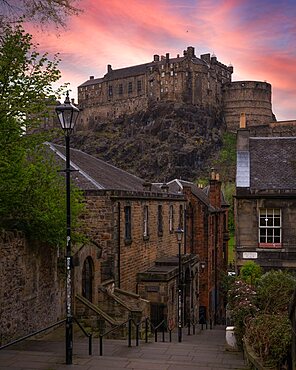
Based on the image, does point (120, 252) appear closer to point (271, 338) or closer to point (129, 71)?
point (271, 338)

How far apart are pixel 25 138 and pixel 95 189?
6978 millimetres

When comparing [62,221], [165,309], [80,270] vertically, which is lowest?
[165,309]

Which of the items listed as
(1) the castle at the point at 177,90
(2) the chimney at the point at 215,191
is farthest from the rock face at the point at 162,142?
(2) the chimney at the point at 215,191

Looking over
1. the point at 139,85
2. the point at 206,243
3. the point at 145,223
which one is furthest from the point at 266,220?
the point at 139,85

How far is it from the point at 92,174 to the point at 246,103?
4315 inches

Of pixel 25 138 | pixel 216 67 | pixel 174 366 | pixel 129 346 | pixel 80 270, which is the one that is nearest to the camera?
pixel 174 366

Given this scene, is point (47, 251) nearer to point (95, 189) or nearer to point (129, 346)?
point (129, 346)

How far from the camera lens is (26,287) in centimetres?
1494

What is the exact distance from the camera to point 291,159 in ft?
82.1

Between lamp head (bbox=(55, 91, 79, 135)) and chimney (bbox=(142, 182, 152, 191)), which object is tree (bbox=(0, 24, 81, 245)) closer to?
lamp head (bbox=(55, 91, 79, 135))

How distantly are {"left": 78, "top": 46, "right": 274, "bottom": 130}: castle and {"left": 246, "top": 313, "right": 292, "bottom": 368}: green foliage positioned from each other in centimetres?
11227

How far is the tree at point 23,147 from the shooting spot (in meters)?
14.6

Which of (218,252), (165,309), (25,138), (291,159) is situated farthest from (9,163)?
(218,252)

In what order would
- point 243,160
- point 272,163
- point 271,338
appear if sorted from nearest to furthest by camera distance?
point 271,338 < point 243,160 < point 272,163
